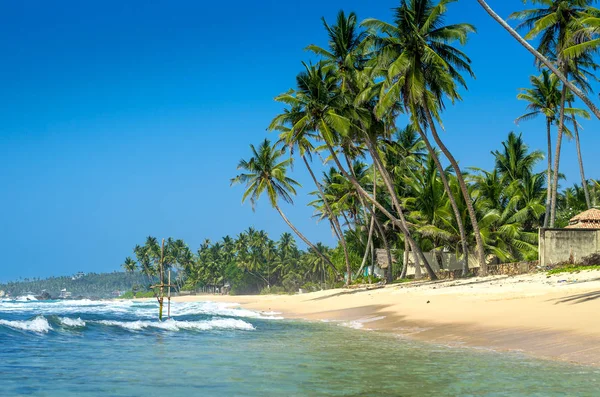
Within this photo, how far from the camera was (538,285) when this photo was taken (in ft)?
61.6

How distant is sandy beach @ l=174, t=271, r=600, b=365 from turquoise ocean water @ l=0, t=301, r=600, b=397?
884mm

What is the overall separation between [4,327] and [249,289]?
3136 inches

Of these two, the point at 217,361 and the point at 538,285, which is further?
the point at 538,285

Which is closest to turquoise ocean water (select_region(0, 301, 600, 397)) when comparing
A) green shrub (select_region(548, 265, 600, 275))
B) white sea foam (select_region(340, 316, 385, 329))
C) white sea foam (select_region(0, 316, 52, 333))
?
white sea foam (select_region(0, 316, 52, 333))

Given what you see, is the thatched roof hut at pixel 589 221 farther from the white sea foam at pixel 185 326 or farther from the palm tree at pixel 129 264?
the palm tree at pixel 129 264

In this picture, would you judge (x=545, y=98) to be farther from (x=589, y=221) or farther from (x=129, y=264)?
(x=129, y=264)

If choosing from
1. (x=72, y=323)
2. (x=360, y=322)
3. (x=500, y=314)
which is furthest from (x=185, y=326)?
(x=500, y=314)

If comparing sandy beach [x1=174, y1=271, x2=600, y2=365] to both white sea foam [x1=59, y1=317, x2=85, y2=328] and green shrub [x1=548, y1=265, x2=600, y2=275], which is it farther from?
white sea foam [x1=59, y1=317, x2=85, y2=328]

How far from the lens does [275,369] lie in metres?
9.01

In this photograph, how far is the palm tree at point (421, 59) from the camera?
2589 centimetres

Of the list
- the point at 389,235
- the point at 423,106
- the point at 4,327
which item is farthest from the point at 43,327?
the point at 389,235

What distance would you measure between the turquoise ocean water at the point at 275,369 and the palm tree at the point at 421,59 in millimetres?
14072

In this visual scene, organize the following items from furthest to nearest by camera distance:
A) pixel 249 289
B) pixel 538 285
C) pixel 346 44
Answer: pixel 249 289
pixel 346 44
pixel 538 285

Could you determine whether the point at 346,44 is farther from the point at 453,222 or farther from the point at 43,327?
the point at 43,327
